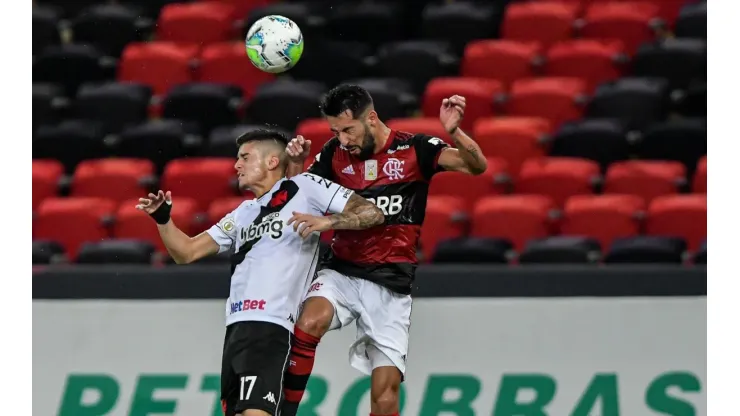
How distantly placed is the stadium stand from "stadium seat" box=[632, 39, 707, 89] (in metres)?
0.01

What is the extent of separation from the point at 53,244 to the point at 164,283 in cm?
165

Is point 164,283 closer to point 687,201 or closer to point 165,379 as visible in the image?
point 165,379

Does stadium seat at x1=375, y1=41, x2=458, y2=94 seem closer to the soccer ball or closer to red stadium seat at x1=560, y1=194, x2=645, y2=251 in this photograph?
red stadium seat at x1=560, y1=194, x2=645, y2=251

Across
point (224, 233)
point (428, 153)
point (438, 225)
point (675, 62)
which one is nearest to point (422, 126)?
point (438, 225)

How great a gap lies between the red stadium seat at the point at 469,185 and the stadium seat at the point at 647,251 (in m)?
1.53

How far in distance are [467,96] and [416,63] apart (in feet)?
2.85

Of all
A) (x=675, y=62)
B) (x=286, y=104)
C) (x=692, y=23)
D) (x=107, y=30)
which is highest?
(x=107, y=30)

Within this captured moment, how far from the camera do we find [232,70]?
479 inches

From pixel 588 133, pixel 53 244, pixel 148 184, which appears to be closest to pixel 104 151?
pixel 148 184

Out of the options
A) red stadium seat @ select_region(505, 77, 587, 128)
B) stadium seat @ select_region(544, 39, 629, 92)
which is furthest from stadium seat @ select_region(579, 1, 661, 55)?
red stadium seat @ select_region(505, 77, 587, 128)

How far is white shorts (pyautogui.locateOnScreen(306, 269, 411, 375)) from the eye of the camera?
22.7 feet

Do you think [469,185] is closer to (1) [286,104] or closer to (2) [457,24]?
(1) [286,104]

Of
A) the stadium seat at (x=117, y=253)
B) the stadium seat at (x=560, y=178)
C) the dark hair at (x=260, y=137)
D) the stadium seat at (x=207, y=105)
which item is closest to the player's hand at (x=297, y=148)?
the dark hair at (x=260, y=137)

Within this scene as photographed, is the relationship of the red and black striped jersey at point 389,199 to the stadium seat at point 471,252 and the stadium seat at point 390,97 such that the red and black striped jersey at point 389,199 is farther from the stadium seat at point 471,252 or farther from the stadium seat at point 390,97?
the stadium seat at point 390,97
